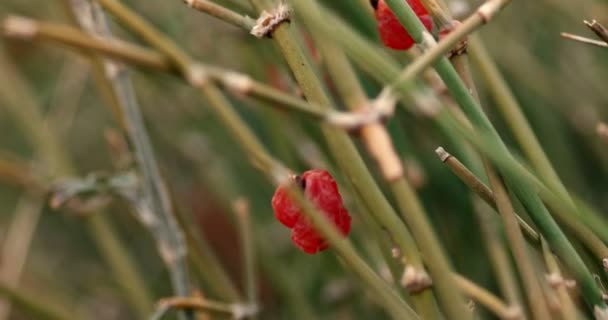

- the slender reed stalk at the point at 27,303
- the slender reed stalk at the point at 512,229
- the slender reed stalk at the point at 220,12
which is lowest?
the slender reed stalk at the point at 512,229

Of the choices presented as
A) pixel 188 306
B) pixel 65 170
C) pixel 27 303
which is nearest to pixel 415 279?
pixel 188 306

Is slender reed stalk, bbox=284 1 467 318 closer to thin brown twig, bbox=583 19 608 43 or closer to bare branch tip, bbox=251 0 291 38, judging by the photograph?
bare branch tip, bbox=251 0 291 38

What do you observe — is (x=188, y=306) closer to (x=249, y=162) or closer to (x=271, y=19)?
(x=271, y=19)

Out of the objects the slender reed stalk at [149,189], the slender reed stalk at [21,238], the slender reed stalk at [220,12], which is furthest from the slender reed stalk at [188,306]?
the slender reed stalk at [21,238]

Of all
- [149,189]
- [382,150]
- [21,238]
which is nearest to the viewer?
[382,150]

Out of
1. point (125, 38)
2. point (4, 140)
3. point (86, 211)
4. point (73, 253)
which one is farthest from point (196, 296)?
point (4, 140)

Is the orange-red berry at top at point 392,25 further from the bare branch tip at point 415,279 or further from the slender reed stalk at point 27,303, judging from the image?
the slender reed stalk at point 27,303
